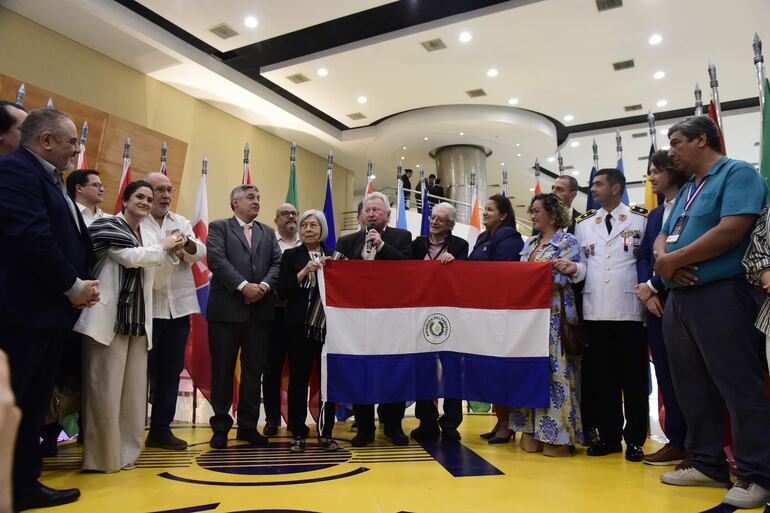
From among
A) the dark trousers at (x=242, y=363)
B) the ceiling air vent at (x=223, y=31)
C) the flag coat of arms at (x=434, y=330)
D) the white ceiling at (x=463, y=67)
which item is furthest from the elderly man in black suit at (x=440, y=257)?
the ceiling air vent at (x=223, y=31)

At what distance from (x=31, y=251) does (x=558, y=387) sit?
2706mm

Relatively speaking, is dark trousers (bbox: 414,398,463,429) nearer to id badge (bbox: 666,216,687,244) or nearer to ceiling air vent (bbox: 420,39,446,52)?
id badge (bbox: 666,216,687,244)

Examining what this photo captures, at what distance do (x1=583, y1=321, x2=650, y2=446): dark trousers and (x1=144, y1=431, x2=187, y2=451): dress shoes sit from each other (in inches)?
98.7

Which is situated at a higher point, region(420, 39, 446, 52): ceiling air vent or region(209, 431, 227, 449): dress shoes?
region(420, 39, 446, 52): ceiling air vent

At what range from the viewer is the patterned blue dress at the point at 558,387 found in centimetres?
Result: 304

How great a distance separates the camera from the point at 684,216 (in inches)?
97.6

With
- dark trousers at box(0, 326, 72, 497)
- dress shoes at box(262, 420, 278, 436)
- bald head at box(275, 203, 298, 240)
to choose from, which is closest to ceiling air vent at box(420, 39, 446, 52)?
bald head at box(275, 203, 298, 240)

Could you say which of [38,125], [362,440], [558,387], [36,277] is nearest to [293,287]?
[362,440]

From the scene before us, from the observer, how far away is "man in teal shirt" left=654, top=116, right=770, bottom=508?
2117mm

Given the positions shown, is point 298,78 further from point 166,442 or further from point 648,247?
point 648,247

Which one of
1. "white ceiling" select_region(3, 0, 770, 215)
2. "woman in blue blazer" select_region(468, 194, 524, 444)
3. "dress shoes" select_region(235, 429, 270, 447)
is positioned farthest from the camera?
"white ceiling" select_region(3, 0, 770, 215)

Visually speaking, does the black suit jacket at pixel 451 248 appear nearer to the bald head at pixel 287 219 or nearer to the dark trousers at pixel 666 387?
the bald head at pixel 287 219

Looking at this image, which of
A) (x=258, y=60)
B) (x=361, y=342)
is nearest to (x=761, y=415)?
(x=361, y=342)

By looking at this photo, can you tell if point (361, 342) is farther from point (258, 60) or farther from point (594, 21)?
point (258, 60)
